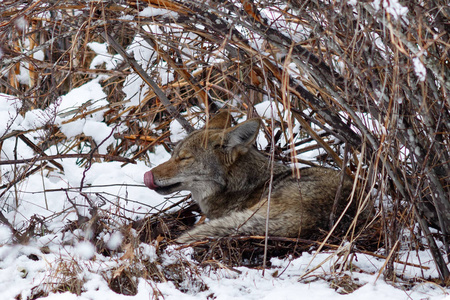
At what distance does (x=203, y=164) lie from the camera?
461cm

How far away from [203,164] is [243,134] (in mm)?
454

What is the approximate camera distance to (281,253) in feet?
12.2

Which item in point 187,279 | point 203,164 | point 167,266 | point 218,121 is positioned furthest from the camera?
point 218,121

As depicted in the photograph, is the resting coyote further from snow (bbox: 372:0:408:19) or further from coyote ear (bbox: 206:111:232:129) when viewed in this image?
snow (bbox: 372:0:408:19)

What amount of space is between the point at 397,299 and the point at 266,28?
5.42 ft

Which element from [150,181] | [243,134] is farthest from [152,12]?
[150,181]

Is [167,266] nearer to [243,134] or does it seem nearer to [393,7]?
[243,134]

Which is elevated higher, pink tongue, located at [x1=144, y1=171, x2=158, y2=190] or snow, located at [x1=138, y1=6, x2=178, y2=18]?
snow, located at [x1=138, y1=6, x2=178, y2=18]

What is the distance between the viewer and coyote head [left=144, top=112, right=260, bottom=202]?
14.8ft

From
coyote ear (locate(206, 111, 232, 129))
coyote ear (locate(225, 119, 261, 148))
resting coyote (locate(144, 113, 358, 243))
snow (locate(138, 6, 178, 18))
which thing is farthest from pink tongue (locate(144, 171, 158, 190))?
snow (locate(138, 6, 178, 18))

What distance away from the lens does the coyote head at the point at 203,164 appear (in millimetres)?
4523

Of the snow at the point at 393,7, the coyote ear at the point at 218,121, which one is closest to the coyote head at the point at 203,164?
the coyote ear at the point at 218,121

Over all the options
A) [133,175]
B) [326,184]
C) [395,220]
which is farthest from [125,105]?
[395,220]

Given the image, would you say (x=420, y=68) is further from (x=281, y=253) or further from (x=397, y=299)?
(x=281, y=253)
